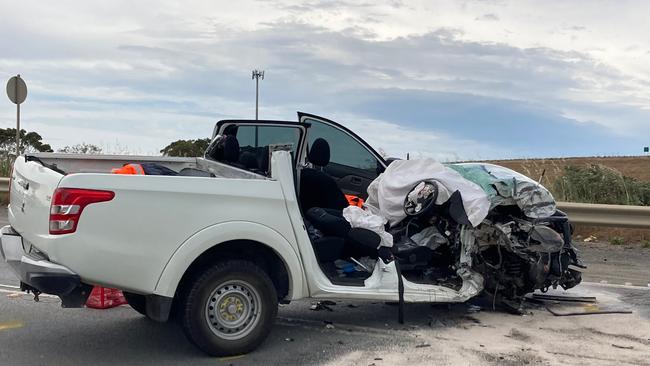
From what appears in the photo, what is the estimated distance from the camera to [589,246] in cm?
1057

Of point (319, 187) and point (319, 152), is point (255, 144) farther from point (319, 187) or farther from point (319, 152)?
point (319, 187)

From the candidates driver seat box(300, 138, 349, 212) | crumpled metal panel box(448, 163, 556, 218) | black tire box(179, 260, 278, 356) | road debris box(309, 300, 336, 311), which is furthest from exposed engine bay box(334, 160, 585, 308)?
black tire box(179, 260, 278, 356)

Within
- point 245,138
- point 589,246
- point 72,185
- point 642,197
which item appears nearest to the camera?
point 72,185

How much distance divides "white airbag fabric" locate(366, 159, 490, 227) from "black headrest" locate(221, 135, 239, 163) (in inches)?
55.7

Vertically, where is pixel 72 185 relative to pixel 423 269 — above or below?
above

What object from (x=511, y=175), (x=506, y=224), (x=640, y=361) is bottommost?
(x=640, y=361)

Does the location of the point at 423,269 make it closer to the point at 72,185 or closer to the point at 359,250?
the point at 359,250

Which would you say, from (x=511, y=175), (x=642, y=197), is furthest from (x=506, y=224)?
(x=642, y=197)

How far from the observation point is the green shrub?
1212 centimetres

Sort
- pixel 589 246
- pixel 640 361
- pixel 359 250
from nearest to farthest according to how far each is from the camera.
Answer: pixel 640 361 → pixel 359 250 → pixel 589 246

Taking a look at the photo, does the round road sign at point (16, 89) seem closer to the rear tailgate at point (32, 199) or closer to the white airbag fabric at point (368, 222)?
the rear tailgate at point (32, 199)

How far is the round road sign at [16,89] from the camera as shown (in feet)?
46.8

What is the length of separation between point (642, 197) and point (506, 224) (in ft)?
25.0

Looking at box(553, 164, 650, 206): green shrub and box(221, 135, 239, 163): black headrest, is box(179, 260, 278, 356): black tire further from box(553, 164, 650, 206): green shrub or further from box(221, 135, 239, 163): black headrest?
box(553, 164, 650, 206): green shrub
